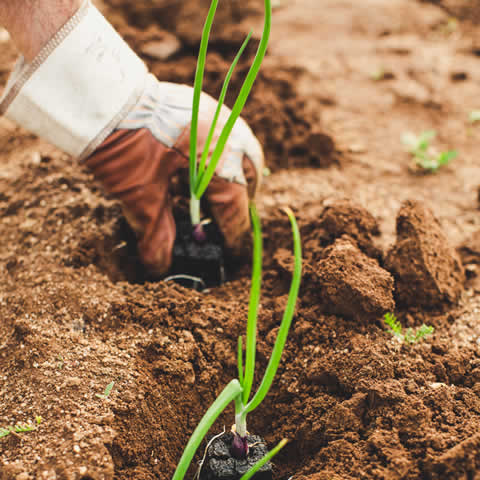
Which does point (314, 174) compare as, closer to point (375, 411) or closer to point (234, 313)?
point (234, 313)

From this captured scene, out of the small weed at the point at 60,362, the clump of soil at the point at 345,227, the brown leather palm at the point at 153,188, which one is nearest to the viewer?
the small weed at the point at 60,362

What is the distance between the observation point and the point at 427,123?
2.51m

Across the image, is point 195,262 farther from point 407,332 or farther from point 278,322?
point 407,332

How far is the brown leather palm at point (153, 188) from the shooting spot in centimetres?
149

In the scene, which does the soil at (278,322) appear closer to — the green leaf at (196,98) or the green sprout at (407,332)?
the green sprout at (407,332)

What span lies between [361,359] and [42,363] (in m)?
0.80

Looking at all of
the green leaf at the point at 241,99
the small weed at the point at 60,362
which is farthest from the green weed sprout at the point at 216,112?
the small weed at the point at 60,362

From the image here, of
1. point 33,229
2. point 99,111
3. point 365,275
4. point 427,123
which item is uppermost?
point 99,111

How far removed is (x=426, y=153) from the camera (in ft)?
7.52

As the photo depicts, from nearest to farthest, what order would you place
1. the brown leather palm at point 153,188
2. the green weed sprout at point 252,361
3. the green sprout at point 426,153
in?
the green weed sprout at point 252,361 → the brown leather palm at point 153,188 → the green sprout at point 426,153

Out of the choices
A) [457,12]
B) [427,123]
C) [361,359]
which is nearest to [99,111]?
[361,359]

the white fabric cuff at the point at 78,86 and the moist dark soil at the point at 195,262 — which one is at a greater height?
the white fabric cuff at the point at 78,86

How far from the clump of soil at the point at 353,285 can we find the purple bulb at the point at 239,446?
0.45 m

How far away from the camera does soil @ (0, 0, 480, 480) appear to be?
45.6 inches
